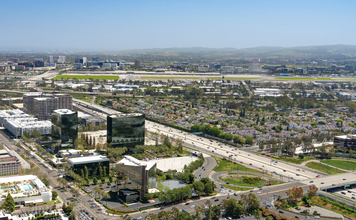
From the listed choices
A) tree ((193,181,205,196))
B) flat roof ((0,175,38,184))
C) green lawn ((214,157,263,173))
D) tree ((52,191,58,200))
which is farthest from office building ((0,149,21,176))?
green lawn ((214,157,263,173))

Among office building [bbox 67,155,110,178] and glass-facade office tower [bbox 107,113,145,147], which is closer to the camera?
office building [bbox 67,155,110,178]

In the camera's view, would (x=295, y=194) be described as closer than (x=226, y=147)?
Yes

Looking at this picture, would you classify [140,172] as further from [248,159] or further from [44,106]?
[44,106]

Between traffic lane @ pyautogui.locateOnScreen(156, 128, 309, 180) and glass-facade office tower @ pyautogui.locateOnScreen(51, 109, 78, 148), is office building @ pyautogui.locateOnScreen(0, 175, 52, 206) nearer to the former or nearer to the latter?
glass-facade office tower @ pyautogui.locateOnScreen(51, 109, 78, 148)

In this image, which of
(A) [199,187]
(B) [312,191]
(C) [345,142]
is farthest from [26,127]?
(C) [345,142]

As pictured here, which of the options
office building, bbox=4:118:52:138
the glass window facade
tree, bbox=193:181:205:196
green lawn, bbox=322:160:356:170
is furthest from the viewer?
office building, bbox=4:118:52:138
